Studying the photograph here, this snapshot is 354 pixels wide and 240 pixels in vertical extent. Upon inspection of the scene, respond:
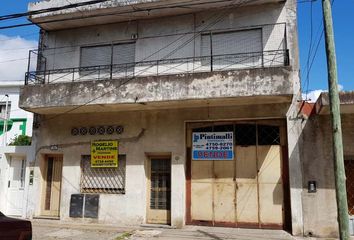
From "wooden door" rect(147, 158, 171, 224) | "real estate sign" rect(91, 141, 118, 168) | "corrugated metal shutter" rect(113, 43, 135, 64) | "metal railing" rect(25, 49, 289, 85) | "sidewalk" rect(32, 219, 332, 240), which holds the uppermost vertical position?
"corrugated metal shutter" rect(113, 43, 135, 64)

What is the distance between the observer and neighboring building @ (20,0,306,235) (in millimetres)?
10461

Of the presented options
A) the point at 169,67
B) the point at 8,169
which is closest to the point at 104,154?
the point at 169,67

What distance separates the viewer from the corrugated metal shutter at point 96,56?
12.7 meters

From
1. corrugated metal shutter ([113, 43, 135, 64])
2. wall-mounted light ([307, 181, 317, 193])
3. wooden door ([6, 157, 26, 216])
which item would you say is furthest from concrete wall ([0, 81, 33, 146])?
wall-mounted light ([307, 181, 317, 193])

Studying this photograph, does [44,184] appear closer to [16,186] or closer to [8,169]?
[16,186]

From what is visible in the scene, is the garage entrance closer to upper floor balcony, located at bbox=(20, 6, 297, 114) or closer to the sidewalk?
the sidewalk

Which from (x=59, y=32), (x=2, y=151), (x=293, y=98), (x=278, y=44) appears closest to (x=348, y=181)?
(x=293, y=98)

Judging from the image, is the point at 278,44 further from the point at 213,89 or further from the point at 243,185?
Answer: the point at 243,185

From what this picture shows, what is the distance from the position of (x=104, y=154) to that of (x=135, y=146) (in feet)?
3.81

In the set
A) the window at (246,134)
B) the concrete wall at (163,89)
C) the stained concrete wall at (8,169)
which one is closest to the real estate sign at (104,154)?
the concrete wall at (163,89)

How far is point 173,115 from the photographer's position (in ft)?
38.0

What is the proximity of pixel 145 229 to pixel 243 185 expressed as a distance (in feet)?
10.6

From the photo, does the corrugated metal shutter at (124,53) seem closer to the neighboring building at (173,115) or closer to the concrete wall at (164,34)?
the neighboring building at (173,115)

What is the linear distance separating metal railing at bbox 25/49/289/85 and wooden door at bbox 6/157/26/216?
10.6 feet
